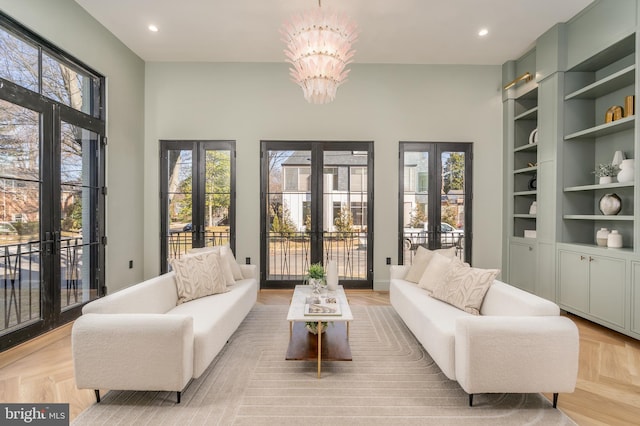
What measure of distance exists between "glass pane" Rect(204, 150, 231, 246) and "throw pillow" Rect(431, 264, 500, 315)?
339cm

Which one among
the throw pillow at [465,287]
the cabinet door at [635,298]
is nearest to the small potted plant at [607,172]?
the cabinet door at [635,298]

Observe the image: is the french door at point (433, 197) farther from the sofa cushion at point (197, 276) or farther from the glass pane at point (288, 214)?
the sofa cushion at point (197, 276)

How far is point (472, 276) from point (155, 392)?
107 inches

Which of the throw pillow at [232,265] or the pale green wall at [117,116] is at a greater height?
the pale green wall at [117,116]

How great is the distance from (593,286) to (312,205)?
365 centimetres

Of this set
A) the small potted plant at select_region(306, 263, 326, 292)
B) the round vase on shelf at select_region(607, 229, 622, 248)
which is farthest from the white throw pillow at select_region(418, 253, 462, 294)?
the round vase on shelf at select_region(607, 229, 622, 248)

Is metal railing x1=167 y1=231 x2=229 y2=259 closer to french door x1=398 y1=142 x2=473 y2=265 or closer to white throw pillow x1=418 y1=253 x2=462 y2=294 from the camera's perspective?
french door x1=398 y1=142 x2=473 y2=265

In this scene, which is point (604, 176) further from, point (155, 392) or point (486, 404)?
point (155, 392)

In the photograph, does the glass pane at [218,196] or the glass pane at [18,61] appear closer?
the glass pane at [18,61]

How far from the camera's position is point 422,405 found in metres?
2.03

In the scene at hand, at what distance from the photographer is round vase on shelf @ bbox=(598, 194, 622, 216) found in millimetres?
3537

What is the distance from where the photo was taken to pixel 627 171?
3.30 metres

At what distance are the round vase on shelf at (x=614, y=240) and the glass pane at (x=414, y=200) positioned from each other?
2.19 metres

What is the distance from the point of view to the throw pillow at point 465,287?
275cm
